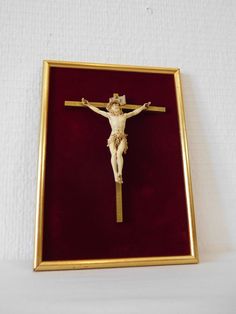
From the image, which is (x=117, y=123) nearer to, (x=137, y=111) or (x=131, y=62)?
(x=137, y=111)

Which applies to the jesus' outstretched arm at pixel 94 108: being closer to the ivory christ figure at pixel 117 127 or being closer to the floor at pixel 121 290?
the ivory christ figure at pixel 117 127

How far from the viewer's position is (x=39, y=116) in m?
0.92

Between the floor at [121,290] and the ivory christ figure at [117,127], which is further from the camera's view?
the ivory christ figure at [117,127]

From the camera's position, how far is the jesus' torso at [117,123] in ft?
2.79

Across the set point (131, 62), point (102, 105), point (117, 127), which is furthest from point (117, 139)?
point (131, 62)

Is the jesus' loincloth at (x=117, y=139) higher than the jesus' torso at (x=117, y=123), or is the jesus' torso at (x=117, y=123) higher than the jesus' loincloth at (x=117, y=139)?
the jesus' torso at (x=117, y=123)

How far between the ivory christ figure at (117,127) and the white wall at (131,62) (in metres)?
0.21

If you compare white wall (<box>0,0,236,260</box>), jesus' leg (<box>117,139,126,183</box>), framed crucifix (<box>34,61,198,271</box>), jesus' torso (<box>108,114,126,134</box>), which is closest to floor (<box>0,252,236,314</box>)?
framed crucifix (<box>34,61,198,271</box>)

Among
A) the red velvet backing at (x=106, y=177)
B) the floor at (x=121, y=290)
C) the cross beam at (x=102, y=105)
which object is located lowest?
the floor at (x=121, y=290)

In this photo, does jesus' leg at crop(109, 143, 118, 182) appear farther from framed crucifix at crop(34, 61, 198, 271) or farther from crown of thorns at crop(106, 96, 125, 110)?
crown of thorns at crop(106, 96, 125, 110)

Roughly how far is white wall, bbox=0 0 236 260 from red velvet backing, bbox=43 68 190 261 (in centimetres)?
8

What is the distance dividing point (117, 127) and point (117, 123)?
0.04ft

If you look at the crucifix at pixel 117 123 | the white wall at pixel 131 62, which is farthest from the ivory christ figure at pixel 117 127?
the white wall at pixel 131 62

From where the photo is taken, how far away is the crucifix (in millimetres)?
826
